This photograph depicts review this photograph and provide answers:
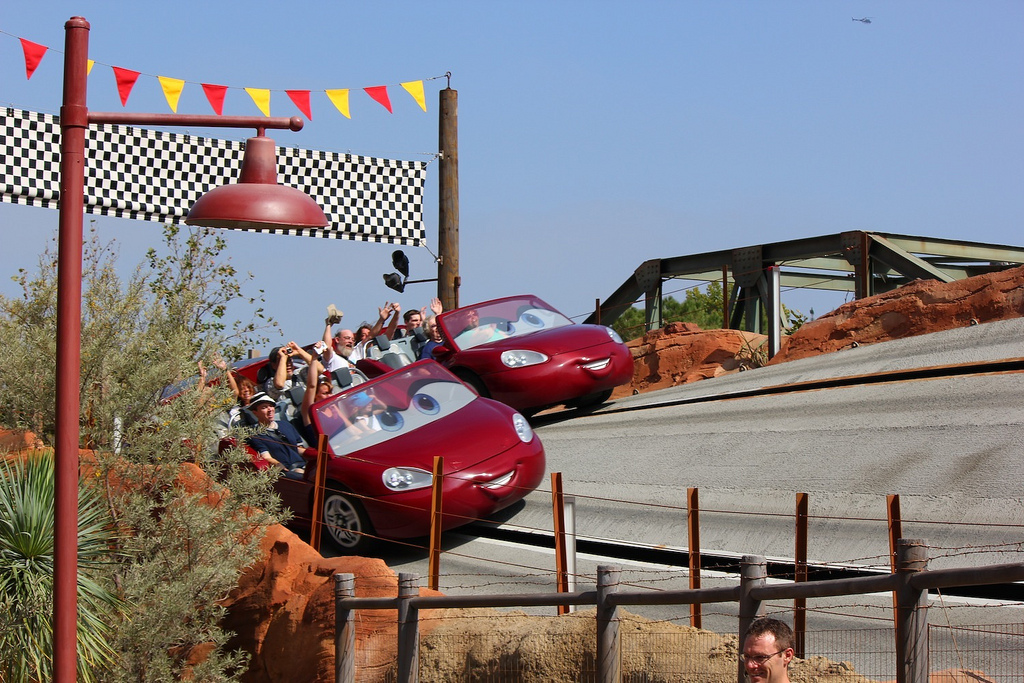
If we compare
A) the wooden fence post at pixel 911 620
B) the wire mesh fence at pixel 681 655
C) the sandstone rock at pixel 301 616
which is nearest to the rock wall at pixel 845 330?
the wire mesh fence at pixel 681 655

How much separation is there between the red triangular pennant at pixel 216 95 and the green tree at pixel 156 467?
7225 mm

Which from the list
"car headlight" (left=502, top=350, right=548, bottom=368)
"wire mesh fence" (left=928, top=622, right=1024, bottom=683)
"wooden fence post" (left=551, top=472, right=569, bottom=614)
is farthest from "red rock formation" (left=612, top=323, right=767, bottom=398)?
"wire mesh fence" (left=928, top=622, right=1024, bottom=683)

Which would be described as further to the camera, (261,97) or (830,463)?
(261,97)

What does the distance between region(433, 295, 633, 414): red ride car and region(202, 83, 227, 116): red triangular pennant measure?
4.32m

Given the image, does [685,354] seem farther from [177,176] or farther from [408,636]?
[408,636]

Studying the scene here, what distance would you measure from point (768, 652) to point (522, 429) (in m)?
6.07

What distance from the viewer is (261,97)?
15867mm

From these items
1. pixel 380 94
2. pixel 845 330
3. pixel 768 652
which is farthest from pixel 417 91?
pixel 768 652

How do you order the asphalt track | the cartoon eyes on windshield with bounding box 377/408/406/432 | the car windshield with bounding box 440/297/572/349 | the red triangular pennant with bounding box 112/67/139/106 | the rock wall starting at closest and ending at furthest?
1. the asphalt track
2. the cartoon eyes on windshield with bounding box 377/408/406/432
3. the car windshield with bounding box 440/297/572/349
4. the rock wall
5. the red triangular pennant with bounding box 112/67/139/106

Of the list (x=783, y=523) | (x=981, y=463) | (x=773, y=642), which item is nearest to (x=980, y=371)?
(x=981, y=463)

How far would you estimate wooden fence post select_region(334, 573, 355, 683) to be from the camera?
7180mm

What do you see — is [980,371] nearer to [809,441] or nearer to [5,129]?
[809,441]

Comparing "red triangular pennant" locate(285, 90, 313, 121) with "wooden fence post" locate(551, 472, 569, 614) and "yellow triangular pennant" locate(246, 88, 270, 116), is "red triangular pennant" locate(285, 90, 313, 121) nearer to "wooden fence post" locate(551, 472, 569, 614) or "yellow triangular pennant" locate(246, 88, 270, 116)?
"yellow triangular pennant" locate(246, 88, 270, 116)

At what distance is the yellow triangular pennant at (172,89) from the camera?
603 inches
